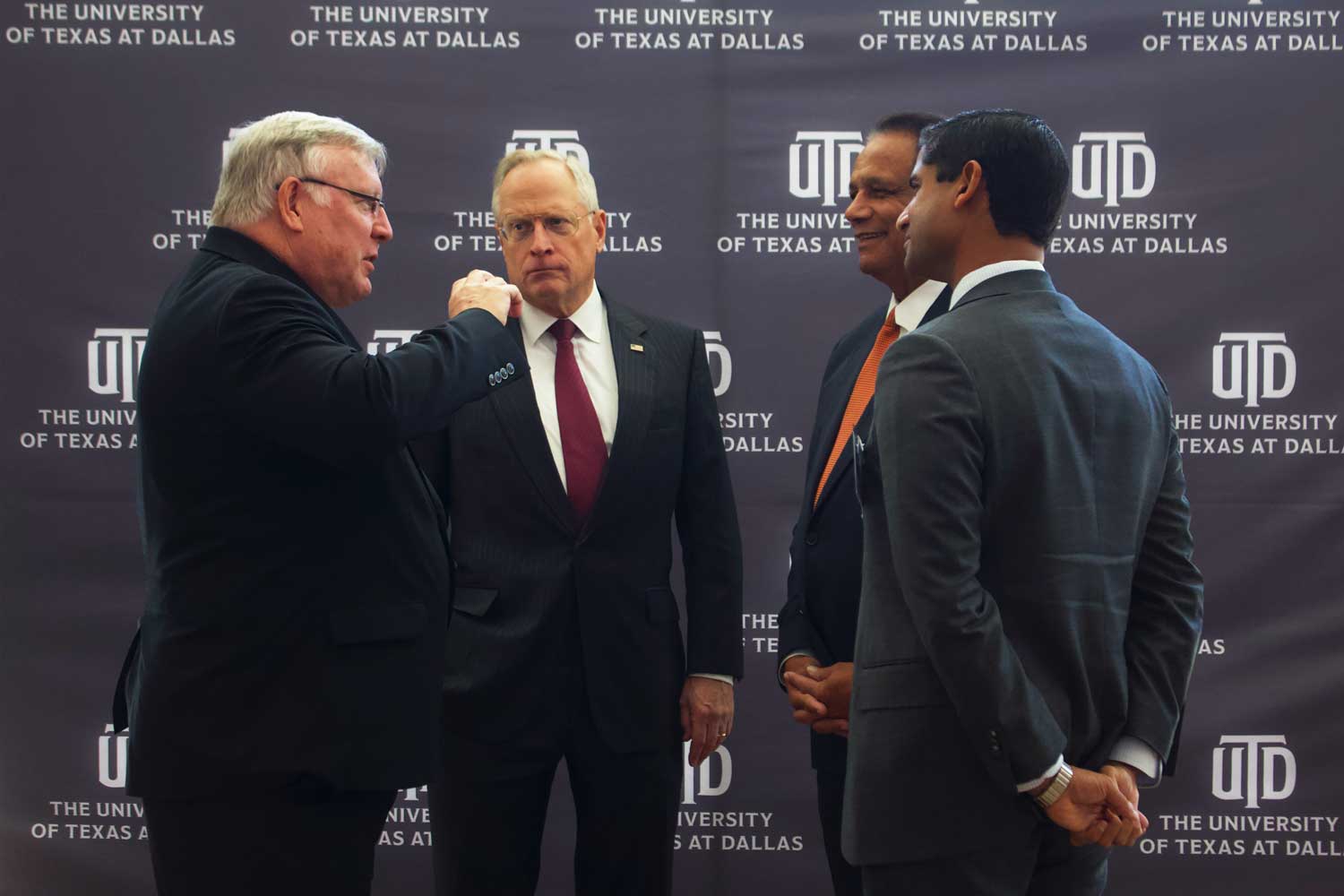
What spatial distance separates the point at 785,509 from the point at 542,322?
1.01m

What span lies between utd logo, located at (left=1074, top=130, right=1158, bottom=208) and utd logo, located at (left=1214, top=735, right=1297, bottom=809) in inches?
54.1

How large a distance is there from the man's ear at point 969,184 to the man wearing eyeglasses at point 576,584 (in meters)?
0.79

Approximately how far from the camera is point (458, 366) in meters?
1.58

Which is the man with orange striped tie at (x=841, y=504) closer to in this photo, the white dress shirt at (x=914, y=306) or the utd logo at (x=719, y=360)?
the white dress shirt at (x=914, y=306)

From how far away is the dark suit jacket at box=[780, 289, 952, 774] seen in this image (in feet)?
6.32

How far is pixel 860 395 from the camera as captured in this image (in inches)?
80.4

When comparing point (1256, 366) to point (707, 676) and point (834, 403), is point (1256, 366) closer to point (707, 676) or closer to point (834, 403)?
point (834, 403)

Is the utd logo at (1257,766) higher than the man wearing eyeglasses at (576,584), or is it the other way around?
the man wearing eyeglasses at (576,584)

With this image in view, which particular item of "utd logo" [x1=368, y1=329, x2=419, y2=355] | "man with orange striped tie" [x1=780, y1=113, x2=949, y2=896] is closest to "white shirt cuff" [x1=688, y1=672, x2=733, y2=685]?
"man with orange striped tie" [x1=780, y1=113, x2=949, y2=896]

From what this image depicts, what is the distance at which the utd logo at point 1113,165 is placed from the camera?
293 cm

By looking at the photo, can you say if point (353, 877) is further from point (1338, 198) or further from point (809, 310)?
point (1338, 198)

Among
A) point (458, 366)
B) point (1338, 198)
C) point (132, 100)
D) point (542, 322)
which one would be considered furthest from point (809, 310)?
point (132, 100)

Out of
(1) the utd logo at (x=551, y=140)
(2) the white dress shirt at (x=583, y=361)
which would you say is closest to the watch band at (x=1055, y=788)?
(2) the white dress shirt at (x=583, y=361)

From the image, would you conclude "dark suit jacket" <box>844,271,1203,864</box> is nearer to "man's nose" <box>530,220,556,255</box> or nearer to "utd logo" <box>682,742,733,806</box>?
"man's nose" <box>530,220,556,255</box>
